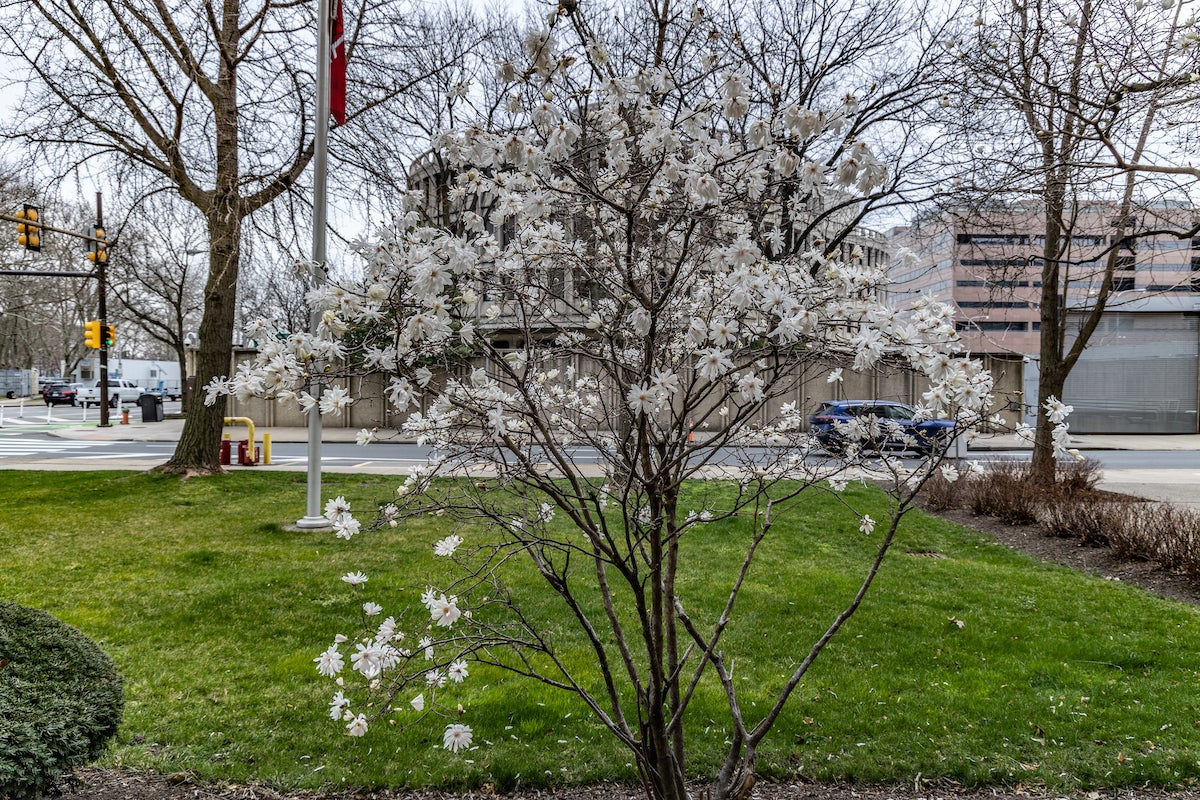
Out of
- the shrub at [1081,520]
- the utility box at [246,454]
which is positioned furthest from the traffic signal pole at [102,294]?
the shrub at [1081,520]

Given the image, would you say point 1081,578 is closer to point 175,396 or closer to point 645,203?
point 645,203

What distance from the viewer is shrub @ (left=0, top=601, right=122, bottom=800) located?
85.4 inches

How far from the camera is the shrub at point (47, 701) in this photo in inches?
85.4

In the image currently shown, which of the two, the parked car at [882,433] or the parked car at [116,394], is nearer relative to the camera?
the parked car at [882,433]

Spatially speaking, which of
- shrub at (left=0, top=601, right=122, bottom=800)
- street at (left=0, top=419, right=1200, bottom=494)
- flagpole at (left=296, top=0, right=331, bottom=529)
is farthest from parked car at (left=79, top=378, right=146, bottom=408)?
shrub at (left=0, top=601, right=122, bottom=800)

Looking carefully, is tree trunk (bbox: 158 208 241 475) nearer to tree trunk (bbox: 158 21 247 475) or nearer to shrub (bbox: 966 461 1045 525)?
tree trunk (bbox: 158 21 247 475)

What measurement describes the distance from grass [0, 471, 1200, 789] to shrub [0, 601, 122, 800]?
0.79m

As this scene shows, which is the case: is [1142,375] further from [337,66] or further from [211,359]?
[211,359]

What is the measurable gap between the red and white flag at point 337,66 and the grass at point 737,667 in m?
5.08

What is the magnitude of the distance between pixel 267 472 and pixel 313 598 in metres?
6.95

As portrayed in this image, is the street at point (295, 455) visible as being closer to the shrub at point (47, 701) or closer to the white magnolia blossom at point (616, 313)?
the shrub at point (47, 701)

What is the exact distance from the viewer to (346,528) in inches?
Answer: 95.7

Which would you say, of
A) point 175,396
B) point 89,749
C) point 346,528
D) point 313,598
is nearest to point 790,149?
point 346,528

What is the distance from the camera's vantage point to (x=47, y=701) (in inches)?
96.0
